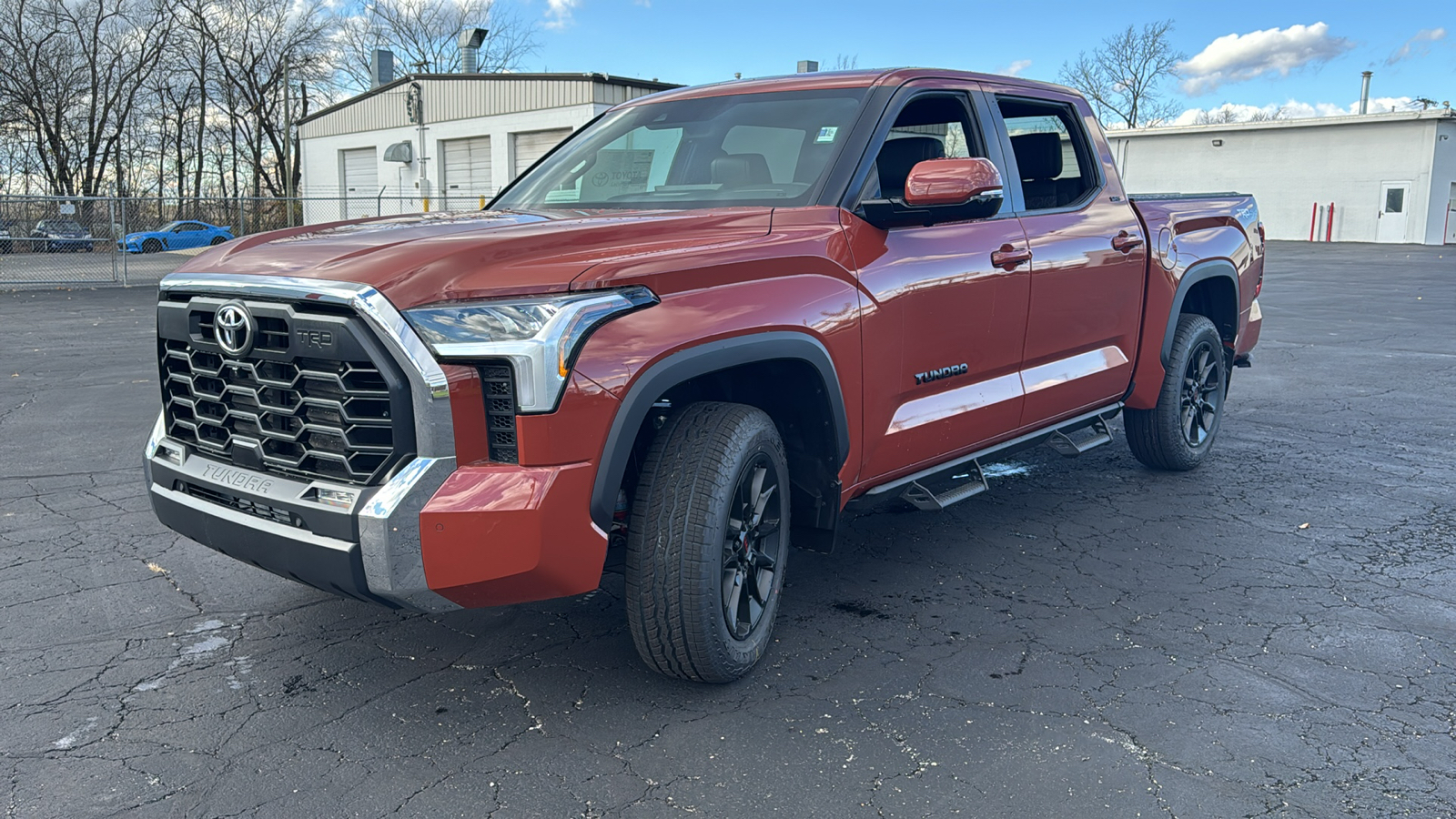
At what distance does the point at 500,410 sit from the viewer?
283cm

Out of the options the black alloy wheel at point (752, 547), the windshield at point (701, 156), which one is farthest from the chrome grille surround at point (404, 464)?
the windshield at point (701, 156)

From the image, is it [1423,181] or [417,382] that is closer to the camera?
[417,382]

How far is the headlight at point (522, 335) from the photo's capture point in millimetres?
2775

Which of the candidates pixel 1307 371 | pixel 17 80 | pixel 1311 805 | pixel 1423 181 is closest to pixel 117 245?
pixel 1307 371

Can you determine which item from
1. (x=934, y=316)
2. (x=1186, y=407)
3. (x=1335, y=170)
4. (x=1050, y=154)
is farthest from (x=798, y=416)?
(x=1335, y=170)

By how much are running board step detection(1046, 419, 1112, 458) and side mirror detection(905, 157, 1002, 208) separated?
1728mm

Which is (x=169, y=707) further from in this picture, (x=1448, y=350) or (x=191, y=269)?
(x=1448, y=350)

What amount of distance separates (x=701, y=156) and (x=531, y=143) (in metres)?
29.2

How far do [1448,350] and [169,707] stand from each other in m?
12.3

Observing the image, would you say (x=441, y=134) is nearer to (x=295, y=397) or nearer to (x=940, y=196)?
(x=940, y=196)

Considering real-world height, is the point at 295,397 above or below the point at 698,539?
above

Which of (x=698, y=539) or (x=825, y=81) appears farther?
(x=825, y=81)

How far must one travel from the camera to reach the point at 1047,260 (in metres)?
4.68

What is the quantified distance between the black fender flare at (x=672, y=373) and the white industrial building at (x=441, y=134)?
25.8 m
